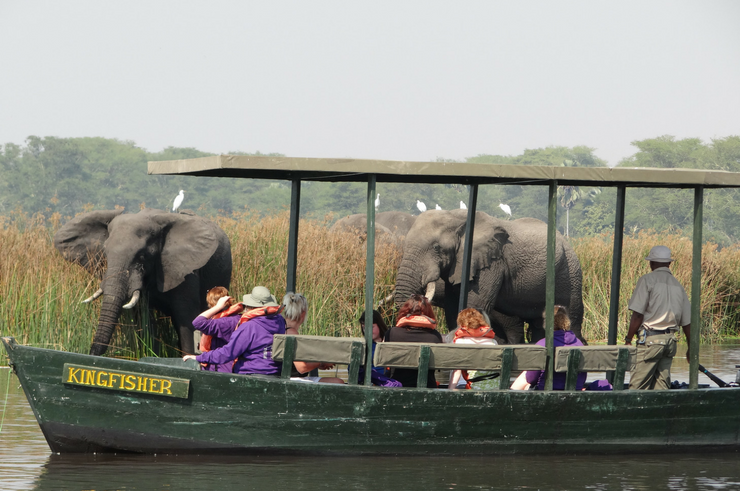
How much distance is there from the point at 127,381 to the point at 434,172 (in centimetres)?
258

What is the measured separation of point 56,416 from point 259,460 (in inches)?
57.2

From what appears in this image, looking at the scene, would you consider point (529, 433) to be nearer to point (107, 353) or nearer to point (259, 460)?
point (259, 460)

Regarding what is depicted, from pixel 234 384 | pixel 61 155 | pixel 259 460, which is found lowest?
pixel 259 460

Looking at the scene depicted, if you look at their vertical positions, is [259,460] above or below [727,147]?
below

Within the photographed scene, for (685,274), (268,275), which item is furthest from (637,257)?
(268,275)

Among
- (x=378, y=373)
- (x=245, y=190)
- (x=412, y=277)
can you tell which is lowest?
(x=378, y=373)

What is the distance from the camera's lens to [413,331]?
29.2 ft

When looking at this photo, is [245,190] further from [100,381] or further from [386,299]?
[100,381]

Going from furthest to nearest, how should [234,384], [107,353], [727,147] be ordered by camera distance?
[727,147]
[107,353]
[234,384]

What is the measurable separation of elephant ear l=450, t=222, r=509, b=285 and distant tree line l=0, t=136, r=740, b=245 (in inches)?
2267

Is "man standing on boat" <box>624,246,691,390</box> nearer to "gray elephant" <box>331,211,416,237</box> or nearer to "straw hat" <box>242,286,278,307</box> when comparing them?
"straw hat" <box>242,286,278,307</box>

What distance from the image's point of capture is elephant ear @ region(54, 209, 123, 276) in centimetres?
1439

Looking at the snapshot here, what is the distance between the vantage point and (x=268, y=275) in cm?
1589

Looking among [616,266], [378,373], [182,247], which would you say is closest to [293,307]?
Answer: [378,373]
